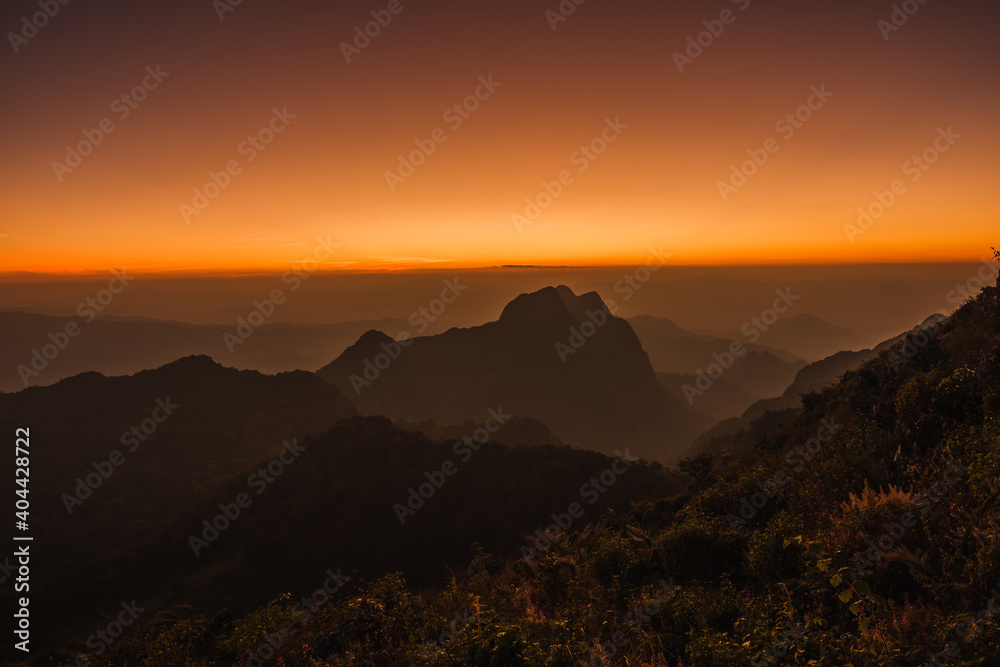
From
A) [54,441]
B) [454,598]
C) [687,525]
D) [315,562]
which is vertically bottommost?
[315,562]

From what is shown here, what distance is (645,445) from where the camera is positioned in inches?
5989

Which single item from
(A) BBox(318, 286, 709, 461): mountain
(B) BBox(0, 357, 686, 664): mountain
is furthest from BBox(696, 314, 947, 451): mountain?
(B) BBox(0, 357, 686, 664): mountain

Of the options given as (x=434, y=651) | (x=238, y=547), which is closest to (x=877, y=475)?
(x=434, y=651)

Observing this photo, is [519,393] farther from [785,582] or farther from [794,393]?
[785,582]

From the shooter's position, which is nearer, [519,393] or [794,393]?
[794,393]

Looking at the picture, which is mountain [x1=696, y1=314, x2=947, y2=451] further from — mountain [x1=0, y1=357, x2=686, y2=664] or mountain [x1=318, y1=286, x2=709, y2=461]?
mountain [x1=0, y1=357, x2=686, y2=664]

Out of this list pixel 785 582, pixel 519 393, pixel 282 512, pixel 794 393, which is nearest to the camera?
pixel 785 582

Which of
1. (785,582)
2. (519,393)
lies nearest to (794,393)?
(519,393)

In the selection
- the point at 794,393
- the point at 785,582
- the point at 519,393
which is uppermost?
the point at 519,393

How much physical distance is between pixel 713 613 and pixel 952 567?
326 centimetres

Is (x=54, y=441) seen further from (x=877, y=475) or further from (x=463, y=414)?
(x=877, y=475)

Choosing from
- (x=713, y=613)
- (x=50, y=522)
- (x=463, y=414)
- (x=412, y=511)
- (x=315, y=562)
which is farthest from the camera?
(x=463, y=414)

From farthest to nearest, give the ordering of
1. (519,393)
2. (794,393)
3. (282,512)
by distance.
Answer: (519,393) → (794,393) → (282,512)

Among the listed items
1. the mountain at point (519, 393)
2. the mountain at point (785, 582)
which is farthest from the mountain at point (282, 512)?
the mountain at point (519, 393)
